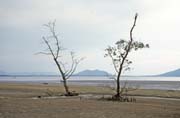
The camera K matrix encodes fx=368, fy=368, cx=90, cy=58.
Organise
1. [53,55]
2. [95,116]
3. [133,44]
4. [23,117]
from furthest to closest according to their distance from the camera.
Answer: [53,55] < [133,44] < [95,116] < [23,117]

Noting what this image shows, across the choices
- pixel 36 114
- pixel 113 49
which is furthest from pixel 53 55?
pixel 36 114

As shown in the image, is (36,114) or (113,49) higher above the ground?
(113,49)

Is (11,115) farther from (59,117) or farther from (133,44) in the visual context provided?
(133,44)

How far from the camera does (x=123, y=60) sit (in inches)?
1575

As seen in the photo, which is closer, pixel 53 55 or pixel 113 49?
pixel 113 49

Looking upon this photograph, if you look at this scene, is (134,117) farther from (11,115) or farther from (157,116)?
(11,115)

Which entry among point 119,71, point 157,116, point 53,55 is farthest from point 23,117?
point 53,55

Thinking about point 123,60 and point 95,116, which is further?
point 123,60

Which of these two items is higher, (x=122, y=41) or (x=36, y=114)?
(x=122, y=41)

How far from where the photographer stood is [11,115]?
62.9 feet

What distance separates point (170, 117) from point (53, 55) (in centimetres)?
Answer: 2880

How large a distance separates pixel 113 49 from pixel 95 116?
2135 cm

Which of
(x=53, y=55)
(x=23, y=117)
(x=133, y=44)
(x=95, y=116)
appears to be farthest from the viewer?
(x=53, y=55)

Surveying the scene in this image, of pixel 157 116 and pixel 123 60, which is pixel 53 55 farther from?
pixel 157 116
